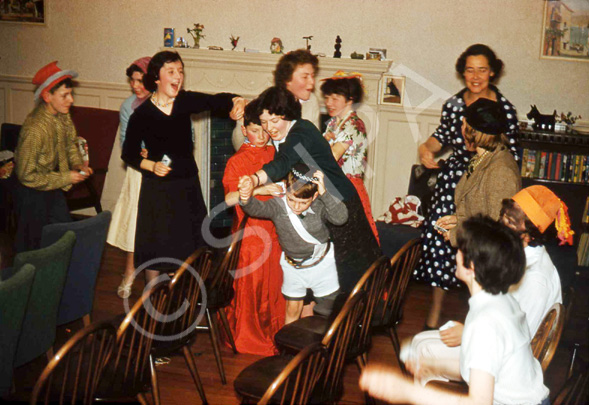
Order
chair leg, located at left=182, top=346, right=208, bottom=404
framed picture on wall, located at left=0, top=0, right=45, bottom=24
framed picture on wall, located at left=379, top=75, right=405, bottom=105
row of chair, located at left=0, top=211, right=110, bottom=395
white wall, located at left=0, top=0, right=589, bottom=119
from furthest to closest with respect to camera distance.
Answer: framed picture on wall, located at left=0, top=0, right=45, bottom=24
framed picture on wall, located at left=379, top=75, right=405, bottom=105
white wall, located at left=0, top=0, right=589, bottom=119
chair leg, located at left=182, top=346, right=208, bottom=404
row of chair, located at left=0, top=211, right=110, bottom=395

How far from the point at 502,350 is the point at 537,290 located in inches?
21.5

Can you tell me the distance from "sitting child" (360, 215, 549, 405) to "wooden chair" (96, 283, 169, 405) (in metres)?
0.85

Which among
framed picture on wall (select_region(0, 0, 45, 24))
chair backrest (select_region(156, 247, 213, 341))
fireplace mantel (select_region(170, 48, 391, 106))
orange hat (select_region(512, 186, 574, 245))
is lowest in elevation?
chair backrest (select_region(156, 247, 213, 341))

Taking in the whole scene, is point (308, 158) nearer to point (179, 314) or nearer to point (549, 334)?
point (179, 314)

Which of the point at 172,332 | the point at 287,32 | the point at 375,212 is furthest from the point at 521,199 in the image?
the point at 287,32

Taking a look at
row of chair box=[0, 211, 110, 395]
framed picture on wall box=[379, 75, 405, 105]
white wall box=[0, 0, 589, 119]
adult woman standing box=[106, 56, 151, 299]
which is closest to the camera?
row of chair box=[0, 211, 110, 395]

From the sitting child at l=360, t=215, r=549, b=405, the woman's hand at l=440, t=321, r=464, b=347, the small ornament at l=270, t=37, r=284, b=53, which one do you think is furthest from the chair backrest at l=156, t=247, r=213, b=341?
the small ornament at l=270, t=37, r=284, b=53

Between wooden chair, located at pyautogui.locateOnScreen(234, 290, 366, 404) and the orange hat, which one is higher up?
the orange hat

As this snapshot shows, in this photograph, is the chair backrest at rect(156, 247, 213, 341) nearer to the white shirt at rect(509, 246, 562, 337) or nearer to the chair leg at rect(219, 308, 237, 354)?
the chair leg at rect(219, 308, 237, 354)

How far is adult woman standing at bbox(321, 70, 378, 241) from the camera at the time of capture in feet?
12.1

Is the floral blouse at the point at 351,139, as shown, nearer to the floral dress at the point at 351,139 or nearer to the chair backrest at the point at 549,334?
the floral dress at the point at 351,139

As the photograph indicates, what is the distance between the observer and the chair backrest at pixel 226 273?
3037mm

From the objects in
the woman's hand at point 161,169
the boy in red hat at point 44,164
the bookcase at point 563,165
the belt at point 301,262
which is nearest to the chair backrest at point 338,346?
the belt at point 301,262

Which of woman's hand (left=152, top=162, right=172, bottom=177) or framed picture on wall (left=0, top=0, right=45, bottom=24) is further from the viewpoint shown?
framed picture on wall (left=0, top=0, right=45, bottom=24)
